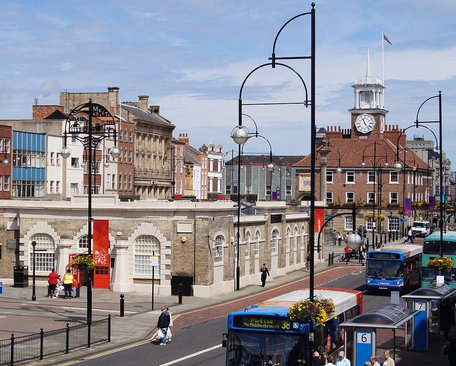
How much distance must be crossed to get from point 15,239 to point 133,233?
A: 23.8 feet

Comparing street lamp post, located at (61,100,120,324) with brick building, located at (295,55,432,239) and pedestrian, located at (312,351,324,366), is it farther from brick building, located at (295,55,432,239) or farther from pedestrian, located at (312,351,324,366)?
brick building, located at (295,55,432,239)

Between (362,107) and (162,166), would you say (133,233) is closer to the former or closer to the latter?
(162,166)

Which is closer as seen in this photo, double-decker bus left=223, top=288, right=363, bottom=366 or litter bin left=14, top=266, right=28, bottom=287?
double-decker bus left=223, top=288, right=363, bottom=366

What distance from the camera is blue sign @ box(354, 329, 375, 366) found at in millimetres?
26031

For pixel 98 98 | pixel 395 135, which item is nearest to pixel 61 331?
pixel 98 98

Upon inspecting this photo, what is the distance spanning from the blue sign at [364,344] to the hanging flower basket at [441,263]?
20.8 metres

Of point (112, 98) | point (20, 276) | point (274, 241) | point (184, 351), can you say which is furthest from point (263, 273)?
point (112, 98)

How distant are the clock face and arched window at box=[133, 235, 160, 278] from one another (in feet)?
290

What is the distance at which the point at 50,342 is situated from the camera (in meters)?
31.3

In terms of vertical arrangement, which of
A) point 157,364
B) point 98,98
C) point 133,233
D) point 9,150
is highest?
point 98,98

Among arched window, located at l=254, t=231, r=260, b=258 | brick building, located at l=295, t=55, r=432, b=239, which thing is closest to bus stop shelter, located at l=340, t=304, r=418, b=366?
arched window, located at l=254, t=231, r=260, b=258

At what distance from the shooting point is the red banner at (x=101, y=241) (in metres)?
50.9

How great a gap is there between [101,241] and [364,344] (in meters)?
27.1

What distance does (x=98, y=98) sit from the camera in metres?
96.6
